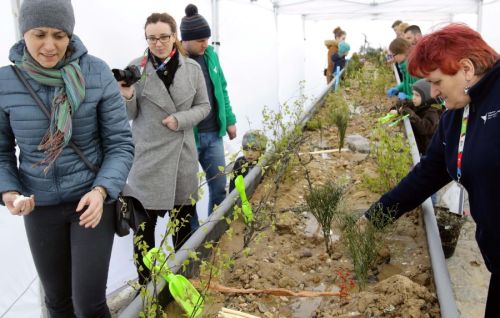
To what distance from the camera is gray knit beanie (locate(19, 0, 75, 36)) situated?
1696 millimetres

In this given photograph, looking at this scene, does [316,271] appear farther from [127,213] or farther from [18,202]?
[18,202]

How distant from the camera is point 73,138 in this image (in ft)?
6.10

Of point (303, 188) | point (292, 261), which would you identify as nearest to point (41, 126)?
point (292, 261)

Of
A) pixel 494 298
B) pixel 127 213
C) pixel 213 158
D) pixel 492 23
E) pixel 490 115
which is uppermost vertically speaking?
pixel 492 23

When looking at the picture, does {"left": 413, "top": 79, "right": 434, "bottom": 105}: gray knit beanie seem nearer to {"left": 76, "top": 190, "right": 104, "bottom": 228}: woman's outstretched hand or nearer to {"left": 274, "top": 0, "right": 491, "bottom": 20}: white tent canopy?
{"left": 76, "top": 190, "right": 104, "bottom": 228}: woman's outstretched hand

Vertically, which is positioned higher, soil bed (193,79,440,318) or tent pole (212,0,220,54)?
tent pole (212,0,220,54)

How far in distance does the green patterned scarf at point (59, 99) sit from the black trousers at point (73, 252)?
25 cm

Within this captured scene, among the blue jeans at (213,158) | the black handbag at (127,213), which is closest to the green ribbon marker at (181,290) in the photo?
the black handbag at (127,213)

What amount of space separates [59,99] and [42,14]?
0.31 m

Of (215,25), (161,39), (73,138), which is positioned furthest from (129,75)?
(215,25)

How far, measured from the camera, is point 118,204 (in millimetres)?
1935

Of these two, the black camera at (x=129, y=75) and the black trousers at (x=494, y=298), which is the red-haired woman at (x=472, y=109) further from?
the black camera at (x=129, y=75)

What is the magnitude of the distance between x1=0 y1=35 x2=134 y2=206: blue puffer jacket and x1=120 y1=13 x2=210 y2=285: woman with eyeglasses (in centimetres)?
73

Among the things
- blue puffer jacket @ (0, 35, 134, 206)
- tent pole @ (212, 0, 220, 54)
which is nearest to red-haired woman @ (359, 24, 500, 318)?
blue puffer jacket @ (0, 35, 134, 206)
